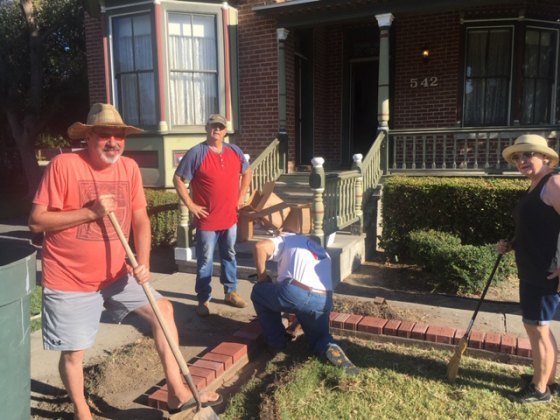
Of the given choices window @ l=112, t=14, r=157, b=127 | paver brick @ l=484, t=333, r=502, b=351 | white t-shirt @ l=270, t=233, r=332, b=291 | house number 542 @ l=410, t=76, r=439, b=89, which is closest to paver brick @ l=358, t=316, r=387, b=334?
white t-shirt @ l=270, t=233, r=332, b=291

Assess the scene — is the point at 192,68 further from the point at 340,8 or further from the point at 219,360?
the point at 219,360

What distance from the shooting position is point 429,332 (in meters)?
4.06

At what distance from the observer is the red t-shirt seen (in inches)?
187

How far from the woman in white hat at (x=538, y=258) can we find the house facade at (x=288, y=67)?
5.58 metres

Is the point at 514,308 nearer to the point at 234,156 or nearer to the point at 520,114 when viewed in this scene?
the point at 234,156

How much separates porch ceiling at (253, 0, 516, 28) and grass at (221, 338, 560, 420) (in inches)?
252

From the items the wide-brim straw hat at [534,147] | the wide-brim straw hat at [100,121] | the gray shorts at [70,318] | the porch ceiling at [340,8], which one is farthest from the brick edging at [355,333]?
the porch ceiling at [340,8]

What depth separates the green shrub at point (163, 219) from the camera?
7898mm

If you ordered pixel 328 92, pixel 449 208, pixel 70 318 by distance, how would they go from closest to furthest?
pixel 70 318 < pixel 449 208 < pixel 328 92

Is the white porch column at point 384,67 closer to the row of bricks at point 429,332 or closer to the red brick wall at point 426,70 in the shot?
the red brick wall at point 426,70

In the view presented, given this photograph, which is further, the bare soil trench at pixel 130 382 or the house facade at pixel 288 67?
the house facade at pixel 288 67

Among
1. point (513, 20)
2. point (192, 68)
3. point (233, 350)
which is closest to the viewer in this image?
point (233, 350)

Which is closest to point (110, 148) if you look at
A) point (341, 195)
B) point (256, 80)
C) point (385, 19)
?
point (341, 195)

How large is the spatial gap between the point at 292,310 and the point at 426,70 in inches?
287
